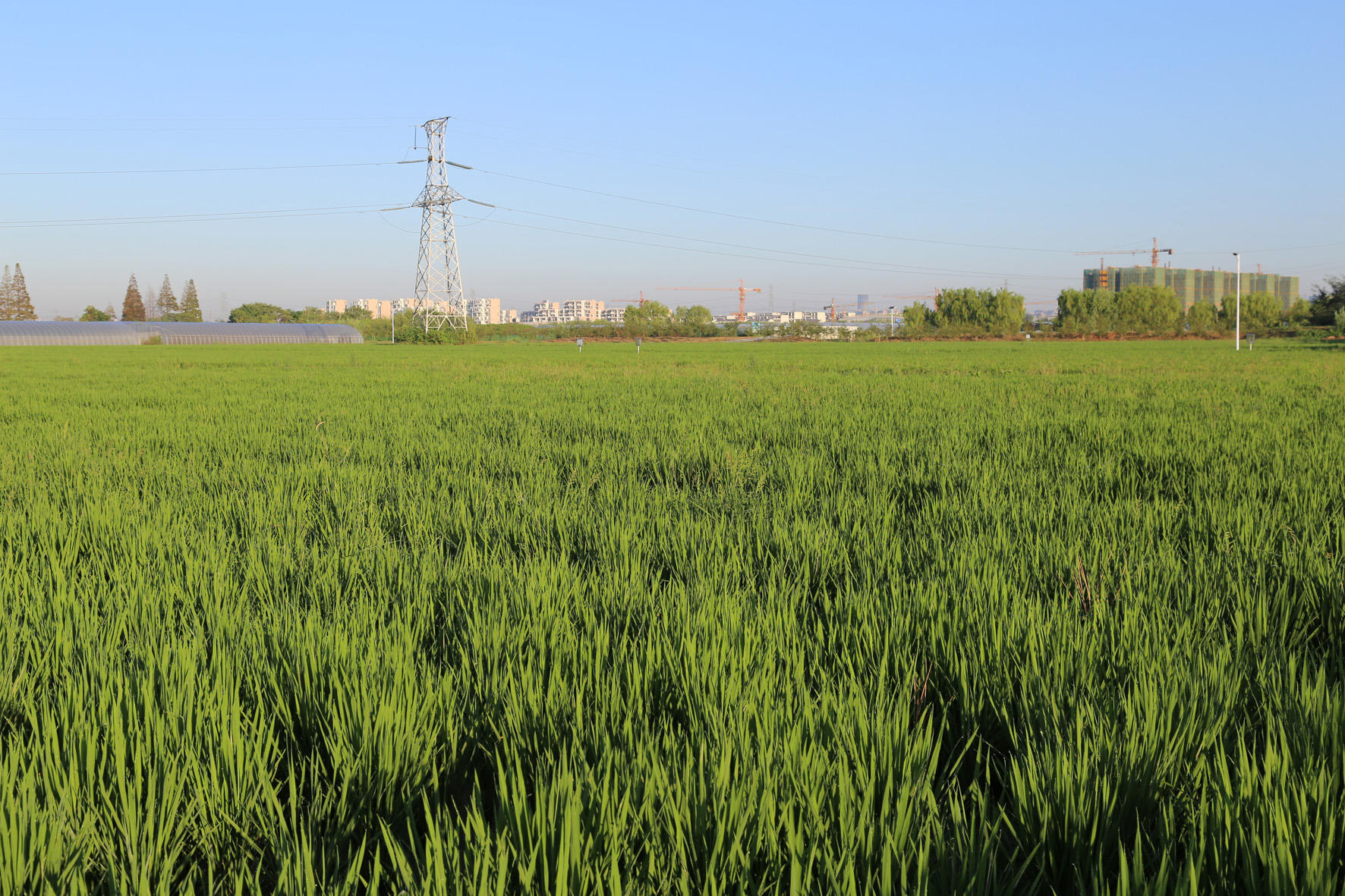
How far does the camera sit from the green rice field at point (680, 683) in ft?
3.64

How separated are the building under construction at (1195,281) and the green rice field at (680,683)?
152 metres

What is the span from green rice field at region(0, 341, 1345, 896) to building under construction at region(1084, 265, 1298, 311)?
152m

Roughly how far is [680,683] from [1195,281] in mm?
191902

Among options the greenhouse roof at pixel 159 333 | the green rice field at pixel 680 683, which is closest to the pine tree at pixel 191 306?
the greenhouse roof at pixel 159 333

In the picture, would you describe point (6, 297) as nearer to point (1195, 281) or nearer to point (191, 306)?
point (191, 306)

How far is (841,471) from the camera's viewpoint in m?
4.73

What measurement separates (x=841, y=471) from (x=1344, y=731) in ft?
11.1

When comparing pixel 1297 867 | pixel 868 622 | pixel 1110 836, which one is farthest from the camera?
pixel 868 622

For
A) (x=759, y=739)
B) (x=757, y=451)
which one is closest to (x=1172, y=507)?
(x=757, y=451)

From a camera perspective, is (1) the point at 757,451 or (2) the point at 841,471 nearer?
(2) the point at 841,471

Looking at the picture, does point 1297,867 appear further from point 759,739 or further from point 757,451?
point 757,451

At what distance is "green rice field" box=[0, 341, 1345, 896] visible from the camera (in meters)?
1.11

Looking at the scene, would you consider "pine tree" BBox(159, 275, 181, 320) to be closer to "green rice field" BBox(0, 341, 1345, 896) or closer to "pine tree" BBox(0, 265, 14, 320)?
"pine tree" BBox(0, 265, 14, 320)

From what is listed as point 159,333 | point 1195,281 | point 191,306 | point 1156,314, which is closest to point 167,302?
point 191,306
